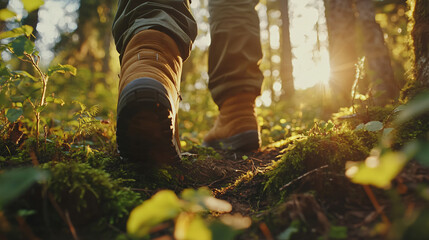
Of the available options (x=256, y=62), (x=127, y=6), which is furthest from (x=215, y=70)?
(x=127, y=6)

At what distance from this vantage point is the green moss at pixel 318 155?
1.02 metres

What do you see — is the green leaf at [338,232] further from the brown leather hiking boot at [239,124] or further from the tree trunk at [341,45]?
the tree trunk at [341,45]

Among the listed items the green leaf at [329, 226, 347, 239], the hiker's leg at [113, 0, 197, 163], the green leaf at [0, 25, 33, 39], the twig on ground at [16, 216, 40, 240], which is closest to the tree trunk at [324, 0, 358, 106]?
the hiker's leg at [113, 0, 197, 163]

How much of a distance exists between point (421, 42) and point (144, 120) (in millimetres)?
1439

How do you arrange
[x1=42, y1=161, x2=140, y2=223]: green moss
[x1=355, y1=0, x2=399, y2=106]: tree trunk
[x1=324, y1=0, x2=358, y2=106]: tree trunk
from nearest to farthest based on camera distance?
[x1=42, y1=161, x2=140, y2=223]: green moss
[x1=355, y1=0, x2=399, y2=106]: tree trunk
[x1=324, y1=0, x2=358, y2=106]: tree trunk

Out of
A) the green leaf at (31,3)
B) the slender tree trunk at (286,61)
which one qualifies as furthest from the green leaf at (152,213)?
Result: the slender tree trunk at (286,61)

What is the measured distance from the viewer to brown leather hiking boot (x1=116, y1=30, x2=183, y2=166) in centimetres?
111

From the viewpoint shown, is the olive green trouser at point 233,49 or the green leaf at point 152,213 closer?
the green leaf at point 152,213

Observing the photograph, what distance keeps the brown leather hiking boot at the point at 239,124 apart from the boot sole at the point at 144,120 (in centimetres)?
123

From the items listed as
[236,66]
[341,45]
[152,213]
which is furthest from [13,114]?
[341,45]

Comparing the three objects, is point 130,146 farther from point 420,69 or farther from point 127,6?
point 420,69

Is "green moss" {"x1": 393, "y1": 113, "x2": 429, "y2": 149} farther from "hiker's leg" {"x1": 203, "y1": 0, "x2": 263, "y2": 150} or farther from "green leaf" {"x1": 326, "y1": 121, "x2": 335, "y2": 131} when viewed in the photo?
"hiker's leg" {"x1": 203, "y1": 0, "x2": 263, "y2": 150}

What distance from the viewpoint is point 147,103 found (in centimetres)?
110

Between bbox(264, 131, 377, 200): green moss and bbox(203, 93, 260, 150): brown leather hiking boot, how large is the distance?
1183 millimetres
